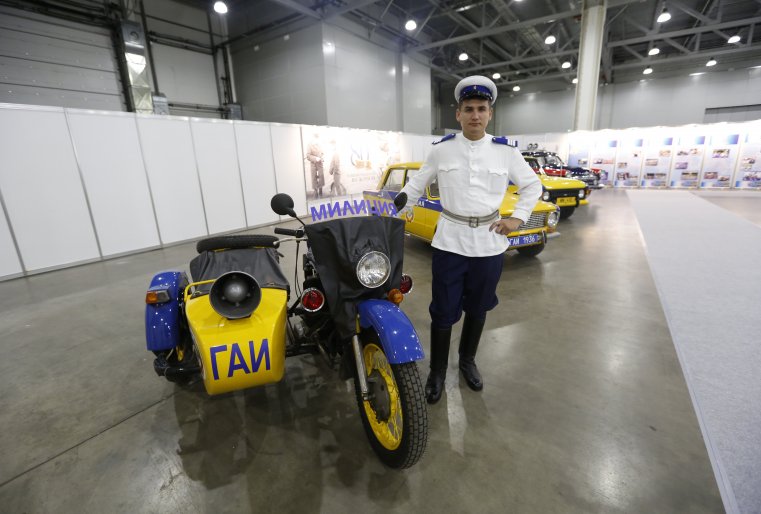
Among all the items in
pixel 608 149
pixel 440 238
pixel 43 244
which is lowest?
pixel 43 244

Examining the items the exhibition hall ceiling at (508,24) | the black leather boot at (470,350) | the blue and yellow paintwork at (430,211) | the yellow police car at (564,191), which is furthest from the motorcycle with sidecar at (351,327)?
the exhibition hall ceiling at (508,24)

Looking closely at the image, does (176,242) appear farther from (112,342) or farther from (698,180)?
(698,180)

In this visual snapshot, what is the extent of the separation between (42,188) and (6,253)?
102 cm

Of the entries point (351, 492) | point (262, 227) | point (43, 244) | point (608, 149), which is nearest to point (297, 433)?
point (351, 492)

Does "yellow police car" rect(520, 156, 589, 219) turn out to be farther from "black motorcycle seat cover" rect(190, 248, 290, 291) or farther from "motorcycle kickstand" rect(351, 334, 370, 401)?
"motorcycle kickstand" rect(351, 334, 370, 401)

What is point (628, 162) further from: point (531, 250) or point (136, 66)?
point (136, 66)

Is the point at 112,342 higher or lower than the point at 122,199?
lower

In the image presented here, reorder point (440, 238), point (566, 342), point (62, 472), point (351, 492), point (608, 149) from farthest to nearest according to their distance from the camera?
point (608, 149) → point (566, 342) → point (440, 238) → point (62, 472) → point (351, 492)

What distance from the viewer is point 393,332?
1552 mm

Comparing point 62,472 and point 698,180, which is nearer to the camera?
point 62,472

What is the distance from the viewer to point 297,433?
1.94m

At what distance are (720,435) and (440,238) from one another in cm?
184

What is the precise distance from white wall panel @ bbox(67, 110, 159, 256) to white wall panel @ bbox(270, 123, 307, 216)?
9.42 feet

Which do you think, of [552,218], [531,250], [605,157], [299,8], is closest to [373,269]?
[552,218]
